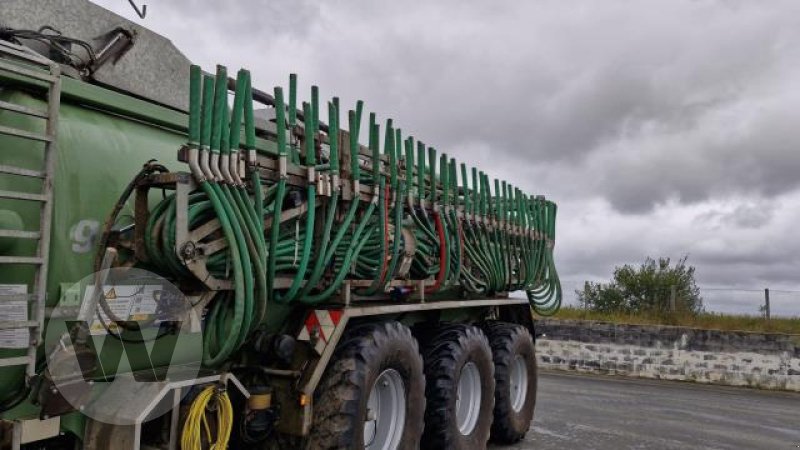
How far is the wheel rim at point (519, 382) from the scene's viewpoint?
6.83 meters

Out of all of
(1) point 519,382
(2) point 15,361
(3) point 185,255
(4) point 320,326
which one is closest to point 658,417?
(1) point 519,382

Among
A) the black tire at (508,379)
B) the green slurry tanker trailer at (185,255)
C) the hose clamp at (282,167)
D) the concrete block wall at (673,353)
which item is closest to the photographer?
the green slurry tanker trailer at (185,255)

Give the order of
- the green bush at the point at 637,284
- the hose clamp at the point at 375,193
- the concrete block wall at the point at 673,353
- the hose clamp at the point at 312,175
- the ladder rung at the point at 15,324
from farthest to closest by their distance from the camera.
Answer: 1. the green bush at the point at 637,284
2. the concrete block wall at the point at 673,353
3. the hose clamp at the point at 375,193
4. the hose clamp at the point at 312,175
5. the ladder rung at the point at 15,324

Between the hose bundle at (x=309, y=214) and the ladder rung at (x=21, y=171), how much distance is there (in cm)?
59

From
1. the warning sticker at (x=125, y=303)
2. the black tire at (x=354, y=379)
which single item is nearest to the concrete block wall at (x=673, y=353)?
the black tire at (x=354, y=379)

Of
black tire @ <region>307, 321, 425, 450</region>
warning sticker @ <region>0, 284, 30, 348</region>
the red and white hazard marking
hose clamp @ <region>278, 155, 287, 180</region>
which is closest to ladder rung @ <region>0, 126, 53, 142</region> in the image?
warning sticker @ <region>0, 284, 30, 348</region>

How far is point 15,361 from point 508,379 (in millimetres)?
4573

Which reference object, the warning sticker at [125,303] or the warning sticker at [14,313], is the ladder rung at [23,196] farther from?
the warning sticker at [125,303]

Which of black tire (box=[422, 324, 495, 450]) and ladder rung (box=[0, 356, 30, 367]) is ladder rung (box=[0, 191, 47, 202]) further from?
black tire (box=[422, 324, 495, 450])

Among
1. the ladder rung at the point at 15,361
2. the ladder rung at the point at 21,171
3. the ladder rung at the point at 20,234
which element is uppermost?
the ladder rung at the point at 21,171

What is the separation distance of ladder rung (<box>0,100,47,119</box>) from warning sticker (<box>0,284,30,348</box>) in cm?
70

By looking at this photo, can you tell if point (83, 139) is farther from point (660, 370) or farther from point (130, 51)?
point (660, 370)

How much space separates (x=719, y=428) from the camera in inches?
307

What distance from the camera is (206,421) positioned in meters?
3.28
